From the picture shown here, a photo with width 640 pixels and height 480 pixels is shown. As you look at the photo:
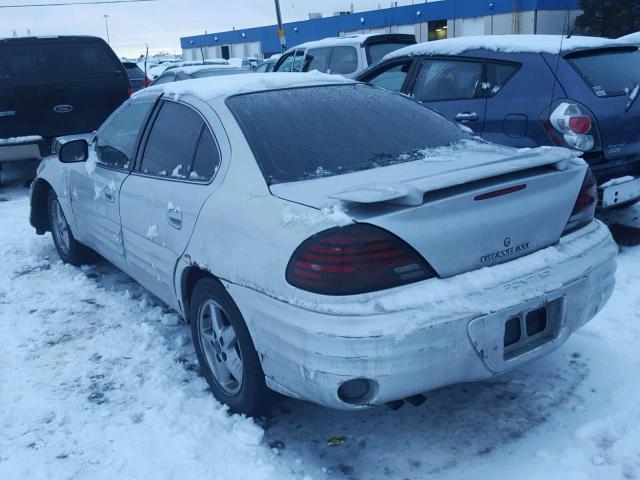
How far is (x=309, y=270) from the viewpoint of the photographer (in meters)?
2.42

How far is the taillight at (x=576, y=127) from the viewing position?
4.70 m

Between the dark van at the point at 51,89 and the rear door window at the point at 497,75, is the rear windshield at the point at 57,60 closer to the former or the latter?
the dark van at the point at 51,89

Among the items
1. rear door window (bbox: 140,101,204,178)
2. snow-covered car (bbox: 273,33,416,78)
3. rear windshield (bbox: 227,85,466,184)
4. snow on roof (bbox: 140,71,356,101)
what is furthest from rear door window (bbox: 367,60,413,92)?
snow-covered car (bbox: 273,33,416,78)

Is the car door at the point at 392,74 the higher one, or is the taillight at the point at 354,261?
the car door at the point at 392,74

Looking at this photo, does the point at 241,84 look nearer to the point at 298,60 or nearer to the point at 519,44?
the point at 519,44

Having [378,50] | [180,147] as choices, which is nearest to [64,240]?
[180,147]

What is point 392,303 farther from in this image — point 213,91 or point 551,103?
point 551,103

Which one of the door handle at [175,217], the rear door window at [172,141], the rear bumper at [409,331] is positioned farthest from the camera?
the rear door window at [172,141]

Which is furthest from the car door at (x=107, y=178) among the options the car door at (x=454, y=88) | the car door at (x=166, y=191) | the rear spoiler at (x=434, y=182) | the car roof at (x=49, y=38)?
the car roof at (x=49, y=38)

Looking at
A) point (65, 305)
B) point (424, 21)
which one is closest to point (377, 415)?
point (65, 305)

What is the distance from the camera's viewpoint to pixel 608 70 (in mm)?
5188

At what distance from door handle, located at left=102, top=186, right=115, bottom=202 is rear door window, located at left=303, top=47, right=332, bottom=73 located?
7394mm

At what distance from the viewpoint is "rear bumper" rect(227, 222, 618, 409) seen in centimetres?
233

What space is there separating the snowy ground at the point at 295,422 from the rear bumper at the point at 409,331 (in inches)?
15.7
